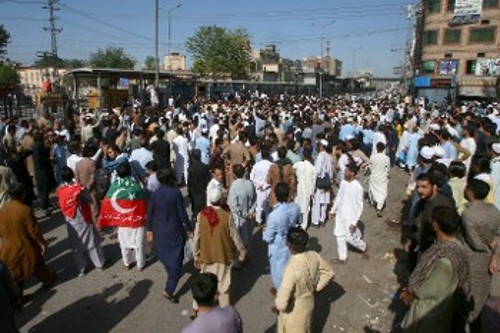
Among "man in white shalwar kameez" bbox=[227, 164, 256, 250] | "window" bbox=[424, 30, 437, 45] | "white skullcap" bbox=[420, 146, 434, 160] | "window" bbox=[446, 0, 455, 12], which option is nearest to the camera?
"man in white shalwar kameez" bbox=[227, 164, 256, 250]

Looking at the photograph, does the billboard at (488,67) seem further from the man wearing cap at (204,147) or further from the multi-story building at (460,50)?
the man wearing cap at (204,147)

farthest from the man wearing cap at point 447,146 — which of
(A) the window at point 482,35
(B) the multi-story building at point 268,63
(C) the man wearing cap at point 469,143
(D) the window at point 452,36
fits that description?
(B) the multi-story building at point 268,63

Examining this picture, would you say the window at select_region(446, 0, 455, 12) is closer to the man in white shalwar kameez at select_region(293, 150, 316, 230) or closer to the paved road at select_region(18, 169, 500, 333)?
the man in white shalwar kameez at select_region(293, 150, 316, 230)

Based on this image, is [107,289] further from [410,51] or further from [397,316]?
[410,51]

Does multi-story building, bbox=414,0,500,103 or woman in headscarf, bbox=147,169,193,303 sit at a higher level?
multi-story building, bbox=414,0,500,103

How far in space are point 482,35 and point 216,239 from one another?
4891cm

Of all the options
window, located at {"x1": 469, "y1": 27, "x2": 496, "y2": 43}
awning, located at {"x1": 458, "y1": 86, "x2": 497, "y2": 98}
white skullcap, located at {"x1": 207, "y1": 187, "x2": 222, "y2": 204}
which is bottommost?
white skullcap, located at {"x1": 207, "y1": 187, "x2": 222, "y2": 204}

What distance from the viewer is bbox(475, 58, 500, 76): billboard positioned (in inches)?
1676

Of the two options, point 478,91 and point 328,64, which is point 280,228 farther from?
point 328,64

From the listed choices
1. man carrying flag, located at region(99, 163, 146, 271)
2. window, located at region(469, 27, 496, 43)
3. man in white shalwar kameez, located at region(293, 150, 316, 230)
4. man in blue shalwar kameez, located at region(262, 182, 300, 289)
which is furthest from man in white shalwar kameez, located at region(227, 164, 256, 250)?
window, located at region(469, 27, 496, 43)

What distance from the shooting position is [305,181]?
318 inches

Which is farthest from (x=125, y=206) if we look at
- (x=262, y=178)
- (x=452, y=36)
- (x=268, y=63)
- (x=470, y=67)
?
(x=268, y=63)

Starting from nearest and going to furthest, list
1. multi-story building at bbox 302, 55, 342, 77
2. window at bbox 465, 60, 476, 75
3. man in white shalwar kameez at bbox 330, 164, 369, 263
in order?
man in white shalwar kameez at bbox 330, 164, 369, 263 → window at bbox 465, 60, 476, 75 → multi-story building at bbox 302, 55, 342, 77

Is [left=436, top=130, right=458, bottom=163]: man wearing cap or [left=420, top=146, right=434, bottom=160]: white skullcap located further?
[left=436, top=130, right=458, bottom=163]: man wearing cap
